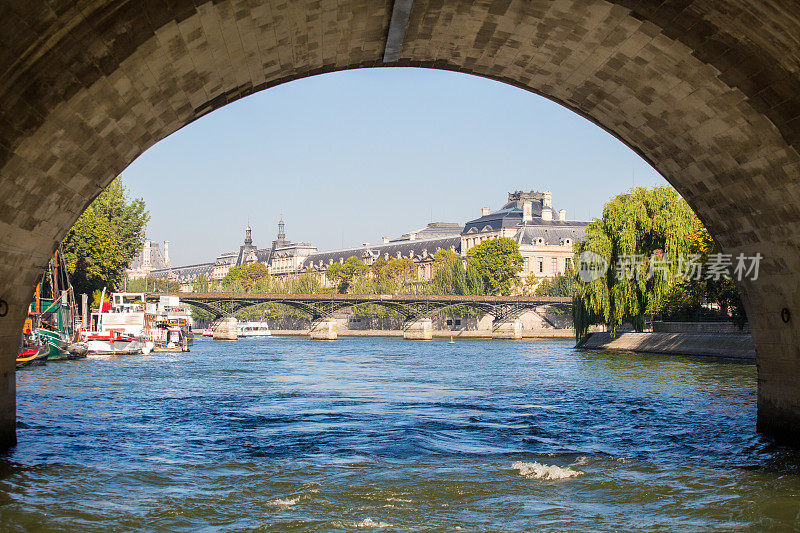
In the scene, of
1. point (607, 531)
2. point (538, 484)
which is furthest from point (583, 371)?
point (607, 531)

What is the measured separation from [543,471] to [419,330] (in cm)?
10755

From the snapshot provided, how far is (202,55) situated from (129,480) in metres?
7.39

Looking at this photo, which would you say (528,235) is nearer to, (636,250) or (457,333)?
(457,333)

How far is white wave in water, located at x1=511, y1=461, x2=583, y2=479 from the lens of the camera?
15.8m

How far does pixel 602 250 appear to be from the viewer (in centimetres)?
5850

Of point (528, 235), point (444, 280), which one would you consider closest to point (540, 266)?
point (528, 235)

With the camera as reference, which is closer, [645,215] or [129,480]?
[129,480]

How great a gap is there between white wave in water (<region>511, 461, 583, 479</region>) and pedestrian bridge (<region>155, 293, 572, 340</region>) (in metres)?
99.2

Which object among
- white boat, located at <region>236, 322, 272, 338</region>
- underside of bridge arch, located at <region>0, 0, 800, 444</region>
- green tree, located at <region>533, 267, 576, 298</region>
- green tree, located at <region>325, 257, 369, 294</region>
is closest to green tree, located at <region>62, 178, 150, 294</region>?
underside of bridge arch, located at <region>0, 0, 800, 444</region>

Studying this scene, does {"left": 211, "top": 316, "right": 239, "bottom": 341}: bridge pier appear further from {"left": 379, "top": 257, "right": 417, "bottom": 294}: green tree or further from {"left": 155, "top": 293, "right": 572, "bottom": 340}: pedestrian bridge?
{"left": 379, "top": 257, "right": 417, "bottom": 294}: green tree

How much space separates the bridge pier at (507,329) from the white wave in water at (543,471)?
105826 mm

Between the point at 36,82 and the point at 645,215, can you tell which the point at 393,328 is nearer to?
the point at 645,215

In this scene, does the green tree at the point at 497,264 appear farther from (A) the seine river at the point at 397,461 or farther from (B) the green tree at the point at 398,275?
(A) the seine river at the point at 397,461

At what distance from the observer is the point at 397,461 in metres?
17.5
